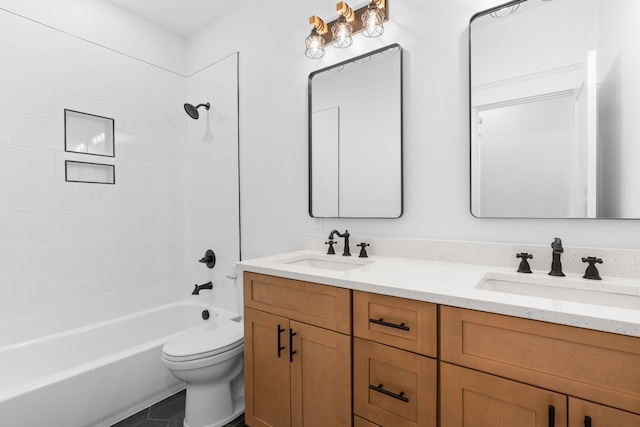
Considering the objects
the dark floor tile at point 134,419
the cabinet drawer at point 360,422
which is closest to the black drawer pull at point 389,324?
the cabinet drawer at point 360,422

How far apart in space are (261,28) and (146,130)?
118cm

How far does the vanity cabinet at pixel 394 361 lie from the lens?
39.8 inches

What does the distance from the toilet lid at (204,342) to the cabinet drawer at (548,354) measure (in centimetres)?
119

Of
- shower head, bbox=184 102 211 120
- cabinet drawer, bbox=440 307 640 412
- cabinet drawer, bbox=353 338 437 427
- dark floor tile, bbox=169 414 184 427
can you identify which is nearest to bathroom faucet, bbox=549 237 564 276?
cabinet drawer, bbox=440 307 640 412

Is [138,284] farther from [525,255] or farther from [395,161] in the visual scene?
[525,255]

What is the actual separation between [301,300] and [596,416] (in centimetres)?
95

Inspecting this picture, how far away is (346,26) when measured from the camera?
1695 mm

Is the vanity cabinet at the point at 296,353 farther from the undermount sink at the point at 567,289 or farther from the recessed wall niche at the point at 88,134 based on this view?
the recessed wall niche at the point at 88,134

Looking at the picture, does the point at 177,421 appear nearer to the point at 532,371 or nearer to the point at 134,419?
the point at 134,419

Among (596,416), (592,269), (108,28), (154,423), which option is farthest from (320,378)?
(108,28)

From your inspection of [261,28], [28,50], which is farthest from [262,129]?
[28,50]

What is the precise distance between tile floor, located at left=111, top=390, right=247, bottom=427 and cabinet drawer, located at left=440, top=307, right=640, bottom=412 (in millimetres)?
1421

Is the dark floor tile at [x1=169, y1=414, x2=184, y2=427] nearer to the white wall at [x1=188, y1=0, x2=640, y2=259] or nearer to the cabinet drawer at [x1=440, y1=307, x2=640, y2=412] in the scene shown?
the white wall at [x1=188, y1=0, x2=640, y2=259]

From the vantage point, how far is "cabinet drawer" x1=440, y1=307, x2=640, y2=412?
75 centimetres
